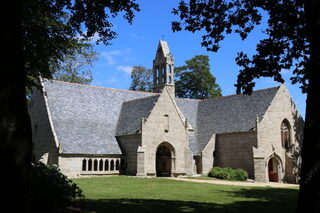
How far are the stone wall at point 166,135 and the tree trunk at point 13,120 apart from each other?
26337mm

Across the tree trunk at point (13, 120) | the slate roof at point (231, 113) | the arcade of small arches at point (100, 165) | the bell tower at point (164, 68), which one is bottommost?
the arcade of small arches at point (100, 165)

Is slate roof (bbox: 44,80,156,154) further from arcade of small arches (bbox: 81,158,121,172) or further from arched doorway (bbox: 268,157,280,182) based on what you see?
arched doorway (bbox: 268,157,280,182)

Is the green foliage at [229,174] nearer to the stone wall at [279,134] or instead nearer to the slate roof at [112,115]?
the stone wall at [279,134]

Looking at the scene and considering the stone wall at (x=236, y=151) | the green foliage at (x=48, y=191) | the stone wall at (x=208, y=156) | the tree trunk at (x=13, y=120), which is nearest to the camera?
the tree trunk at (x=13, y=120)

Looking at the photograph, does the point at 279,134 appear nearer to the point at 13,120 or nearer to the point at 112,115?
the point at 112,115

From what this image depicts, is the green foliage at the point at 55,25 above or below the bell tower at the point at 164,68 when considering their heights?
below

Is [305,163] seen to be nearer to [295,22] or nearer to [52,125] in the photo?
[295,22]

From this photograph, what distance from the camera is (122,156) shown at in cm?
3384

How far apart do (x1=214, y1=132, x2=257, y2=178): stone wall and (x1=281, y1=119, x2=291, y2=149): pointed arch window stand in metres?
4.11

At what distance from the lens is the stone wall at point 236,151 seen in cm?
3412

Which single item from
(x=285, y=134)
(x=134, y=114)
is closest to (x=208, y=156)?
(x=285, y=134)

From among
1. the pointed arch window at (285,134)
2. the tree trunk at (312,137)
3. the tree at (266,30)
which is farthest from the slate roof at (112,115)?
the tree trunk at (312,137)

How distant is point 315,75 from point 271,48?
5.78m

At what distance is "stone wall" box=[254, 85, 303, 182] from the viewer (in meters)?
33.5
